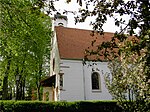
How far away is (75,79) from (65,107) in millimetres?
5730

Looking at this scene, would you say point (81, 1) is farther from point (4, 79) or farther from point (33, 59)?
point (4, 79)

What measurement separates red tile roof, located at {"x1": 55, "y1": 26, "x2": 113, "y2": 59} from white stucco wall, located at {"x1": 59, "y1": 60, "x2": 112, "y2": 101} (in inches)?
37.7

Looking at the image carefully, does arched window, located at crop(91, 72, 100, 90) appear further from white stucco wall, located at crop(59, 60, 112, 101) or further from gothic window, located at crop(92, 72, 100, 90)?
white stucco wall, located at crop(59, 60, 112, 101)

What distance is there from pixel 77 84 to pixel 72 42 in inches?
213

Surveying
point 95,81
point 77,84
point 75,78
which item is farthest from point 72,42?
point 77,84

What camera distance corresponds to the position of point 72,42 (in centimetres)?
2669

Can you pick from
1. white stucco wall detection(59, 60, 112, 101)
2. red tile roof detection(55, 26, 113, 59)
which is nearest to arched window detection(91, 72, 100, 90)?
white stucco wall detection(59, 60, 112, 101)

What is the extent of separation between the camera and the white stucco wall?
22.9 m

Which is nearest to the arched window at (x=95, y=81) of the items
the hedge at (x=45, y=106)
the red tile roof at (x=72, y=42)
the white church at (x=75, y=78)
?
the white church at (x=75, y=78)

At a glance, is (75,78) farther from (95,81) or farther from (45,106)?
(45,106)

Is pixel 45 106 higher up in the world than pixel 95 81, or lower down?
lower down

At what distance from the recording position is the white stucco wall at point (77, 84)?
22.9 metres

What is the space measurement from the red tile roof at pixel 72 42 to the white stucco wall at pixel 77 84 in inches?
37.7

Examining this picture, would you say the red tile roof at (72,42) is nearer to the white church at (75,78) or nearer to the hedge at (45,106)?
the white church at (75,78)
